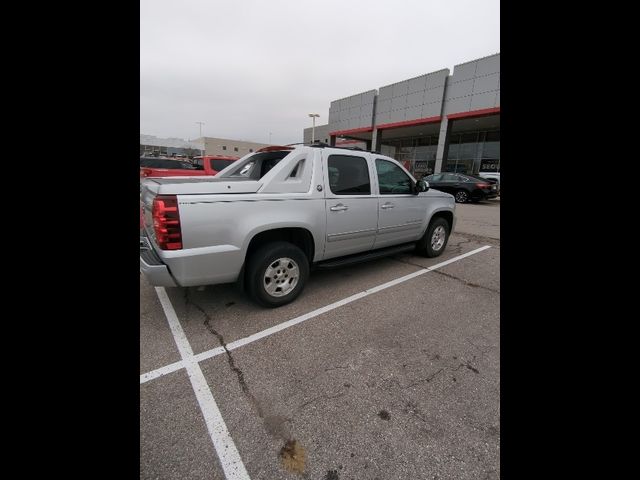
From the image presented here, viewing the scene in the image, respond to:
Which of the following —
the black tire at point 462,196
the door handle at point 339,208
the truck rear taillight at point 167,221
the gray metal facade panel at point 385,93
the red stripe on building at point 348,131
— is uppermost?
the gray metal facade panel at point 385,93

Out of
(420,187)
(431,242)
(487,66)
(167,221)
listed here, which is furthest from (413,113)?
(167,221)

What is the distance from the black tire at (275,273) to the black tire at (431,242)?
8.61 feet

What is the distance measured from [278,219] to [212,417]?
6.05ft

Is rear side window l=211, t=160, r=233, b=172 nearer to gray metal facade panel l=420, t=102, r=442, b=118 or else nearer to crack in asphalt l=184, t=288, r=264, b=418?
crack in asphalt l=184, t=288, r=264, b=418

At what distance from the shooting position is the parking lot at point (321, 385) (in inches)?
67.2

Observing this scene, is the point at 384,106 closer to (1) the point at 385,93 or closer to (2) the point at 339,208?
(1) the point at 385,93

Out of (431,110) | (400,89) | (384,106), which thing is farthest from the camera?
(384,106)

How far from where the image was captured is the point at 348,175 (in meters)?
3.84

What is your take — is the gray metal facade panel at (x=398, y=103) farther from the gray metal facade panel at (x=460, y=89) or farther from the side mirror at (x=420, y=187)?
the side mirror at (x=420, y=187)

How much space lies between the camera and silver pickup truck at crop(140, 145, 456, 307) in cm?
271

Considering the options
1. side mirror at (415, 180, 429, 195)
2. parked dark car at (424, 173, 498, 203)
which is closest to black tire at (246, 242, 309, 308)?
side mirror at (415, 180, 429, 195)

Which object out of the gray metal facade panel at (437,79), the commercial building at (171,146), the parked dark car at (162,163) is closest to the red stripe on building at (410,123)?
the gray metal facade panel at (437,79)
